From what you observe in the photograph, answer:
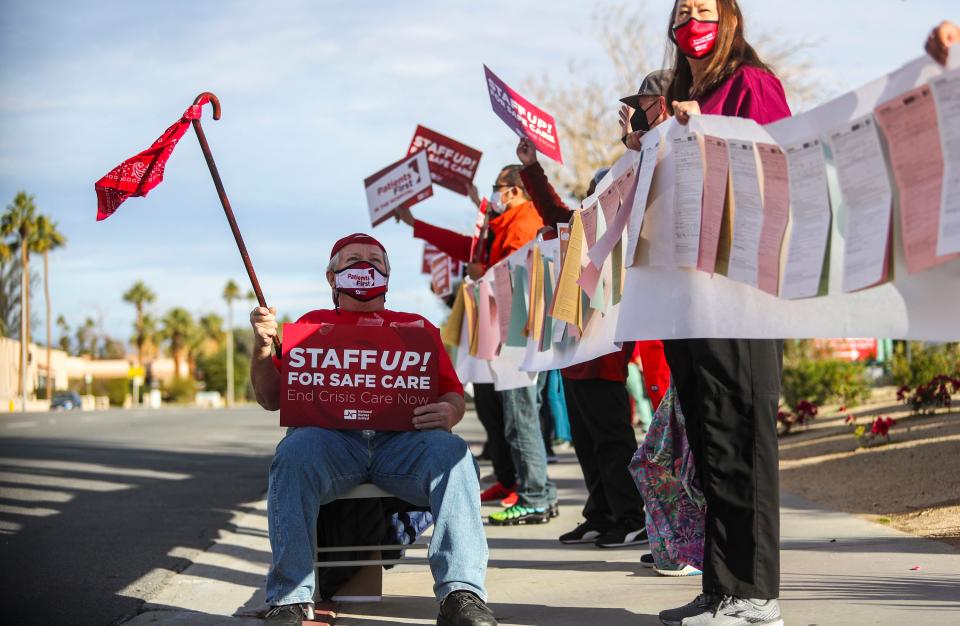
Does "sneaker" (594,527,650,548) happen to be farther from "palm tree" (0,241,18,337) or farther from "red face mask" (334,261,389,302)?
"palm tree" (0,241,18,337)

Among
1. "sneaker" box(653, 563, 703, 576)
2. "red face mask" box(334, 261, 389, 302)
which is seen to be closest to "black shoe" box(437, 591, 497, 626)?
"sneaker" box(653, 563, 703, 576)

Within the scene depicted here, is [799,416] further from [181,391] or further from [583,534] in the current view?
[181,391]

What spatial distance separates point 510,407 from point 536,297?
1.01 meters

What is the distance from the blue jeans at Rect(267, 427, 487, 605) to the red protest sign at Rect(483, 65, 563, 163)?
2.41 meters

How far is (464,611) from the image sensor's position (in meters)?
3.79

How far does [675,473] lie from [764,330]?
94 cm

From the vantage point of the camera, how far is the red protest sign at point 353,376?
4.32 m

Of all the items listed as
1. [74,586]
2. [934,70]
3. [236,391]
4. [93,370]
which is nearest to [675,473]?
[934,70]

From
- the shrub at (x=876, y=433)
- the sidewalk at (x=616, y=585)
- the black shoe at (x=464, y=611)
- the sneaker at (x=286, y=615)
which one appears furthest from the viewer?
the shrub at (x=876, y=433)

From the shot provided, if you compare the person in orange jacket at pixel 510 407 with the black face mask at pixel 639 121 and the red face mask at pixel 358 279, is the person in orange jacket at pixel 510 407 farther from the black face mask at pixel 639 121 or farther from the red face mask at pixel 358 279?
the red face mask at pixel 358 279

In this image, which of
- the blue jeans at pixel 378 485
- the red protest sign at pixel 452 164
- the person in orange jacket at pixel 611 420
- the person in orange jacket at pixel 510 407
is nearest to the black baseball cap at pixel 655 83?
the person in orange jacket at pixel 611 420

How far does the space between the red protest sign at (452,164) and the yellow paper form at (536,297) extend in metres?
2.15

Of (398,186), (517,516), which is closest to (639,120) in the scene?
(517,516)

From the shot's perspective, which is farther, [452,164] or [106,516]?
[452,164]
